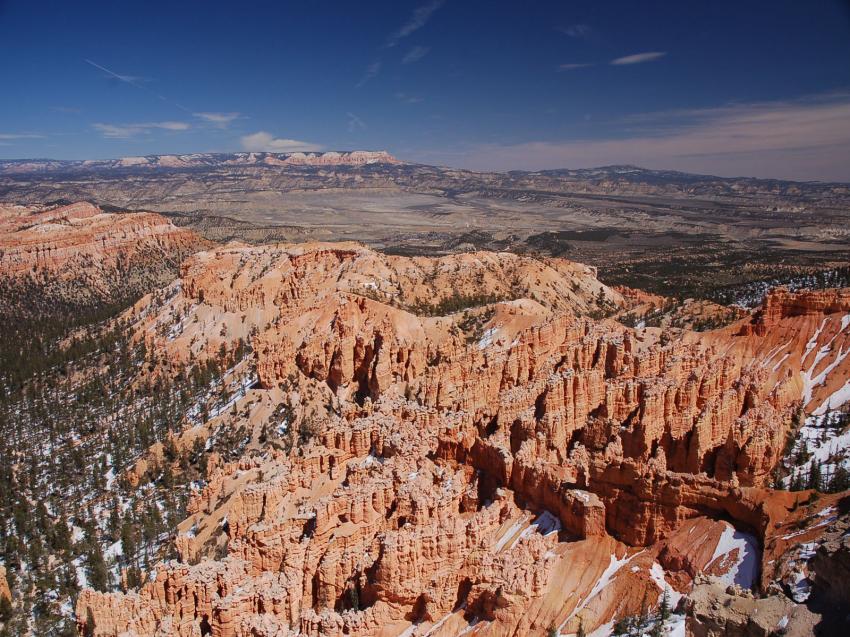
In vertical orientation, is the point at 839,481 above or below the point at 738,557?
above

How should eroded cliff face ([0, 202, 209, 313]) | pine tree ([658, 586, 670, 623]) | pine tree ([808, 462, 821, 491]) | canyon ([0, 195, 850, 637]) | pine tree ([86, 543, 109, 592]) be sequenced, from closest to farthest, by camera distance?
pine tree ([658, 586, 670, 623]), canyon ([0, 195, 850, 637]), pine tree ([808, 462, 821, 491]), pine tree ([86, 543, 109, 592]), eroded cliff face ([0, 202, 209, 313])

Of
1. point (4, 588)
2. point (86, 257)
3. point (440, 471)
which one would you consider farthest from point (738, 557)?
point (86, 257)

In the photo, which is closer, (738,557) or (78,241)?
(738,557)

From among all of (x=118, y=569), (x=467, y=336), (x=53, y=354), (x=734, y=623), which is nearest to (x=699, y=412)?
(x=734, y=623)

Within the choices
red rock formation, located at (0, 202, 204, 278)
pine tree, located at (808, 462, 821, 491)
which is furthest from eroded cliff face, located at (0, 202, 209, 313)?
pine tree, located at (808, 462, 821, 491)

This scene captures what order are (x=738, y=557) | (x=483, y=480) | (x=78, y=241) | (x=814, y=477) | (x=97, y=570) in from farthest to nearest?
(x=78, y=241)
(x=97, y=570)
(x=483, y=480)
(x=814, y=477)
(x=738, y=557)

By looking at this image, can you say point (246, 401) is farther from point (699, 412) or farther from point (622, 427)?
point (699, 412)

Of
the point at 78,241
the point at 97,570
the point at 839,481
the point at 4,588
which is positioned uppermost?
the point at 78,241

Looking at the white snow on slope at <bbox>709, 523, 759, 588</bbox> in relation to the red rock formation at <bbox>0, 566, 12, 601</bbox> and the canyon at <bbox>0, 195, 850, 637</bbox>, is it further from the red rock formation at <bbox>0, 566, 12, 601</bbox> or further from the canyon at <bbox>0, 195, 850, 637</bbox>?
the red rock formation at <bbox>0, 566, 12, 601</bbox>

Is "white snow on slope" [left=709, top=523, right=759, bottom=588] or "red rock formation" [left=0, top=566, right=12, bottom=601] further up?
"white snow on slope" [left=709, top=523, right=759, bottom=588]

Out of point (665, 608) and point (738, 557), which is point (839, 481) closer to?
point (738, 557)
